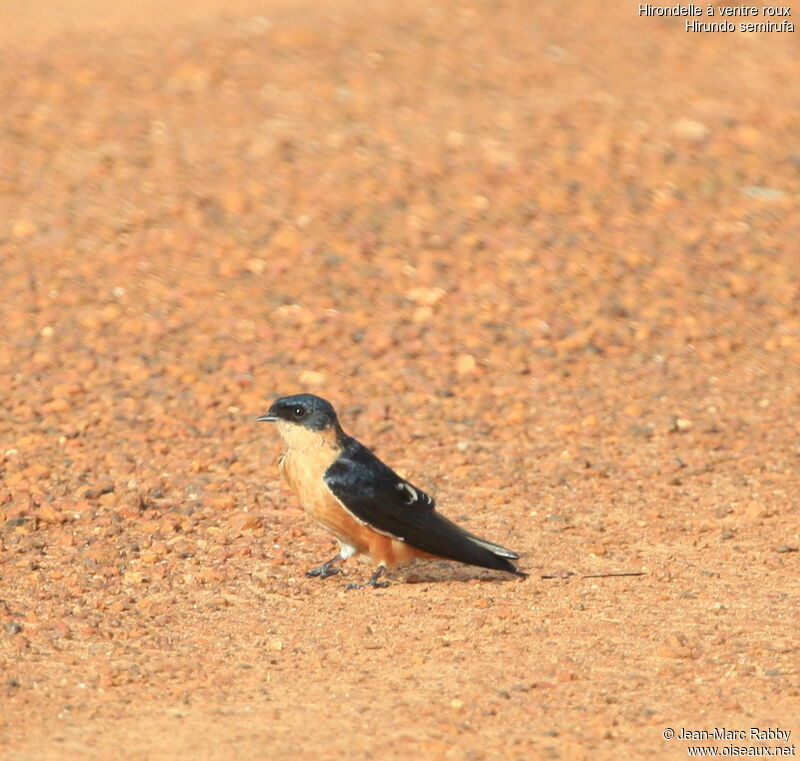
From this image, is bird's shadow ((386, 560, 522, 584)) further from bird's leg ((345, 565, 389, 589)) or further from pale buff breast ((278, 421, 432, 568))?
pale buff breast ((278, 421, 432, 568))

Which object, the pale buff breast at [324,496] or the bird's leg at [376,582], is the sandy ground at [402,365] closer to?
the bird's leg at [376,582]

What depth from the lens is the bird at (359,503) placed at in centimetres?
782

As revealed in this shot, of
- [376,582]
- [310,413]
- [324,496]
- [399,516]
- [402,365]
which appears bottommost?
[402,365]

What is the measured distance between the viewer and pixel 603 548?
8.50m

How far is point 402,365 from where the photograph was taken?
11.1 meters

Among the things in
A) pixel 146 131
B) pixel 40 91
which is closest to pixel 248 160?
pixel 146 131

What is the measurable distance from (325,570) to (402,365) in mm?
3282

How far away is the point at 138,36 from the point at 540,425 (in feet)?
30.2

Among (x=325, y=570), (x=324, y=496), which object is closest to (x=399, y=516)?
(x=324, y=496)

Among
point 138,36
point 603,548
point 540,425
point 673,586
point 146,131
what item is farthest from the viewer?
point 138,36

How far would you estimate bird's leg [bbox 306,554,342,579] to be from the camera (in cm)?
806

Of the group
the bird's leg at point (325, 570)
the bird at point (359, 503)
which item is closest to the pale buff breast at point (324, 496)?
the bird at point (359, 503)

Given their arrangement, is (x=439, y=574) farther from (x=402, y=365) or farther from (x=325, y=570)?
(x=402, y=365)

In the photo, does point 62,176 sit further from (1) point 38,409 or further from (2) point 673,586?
(2) point 673,586
